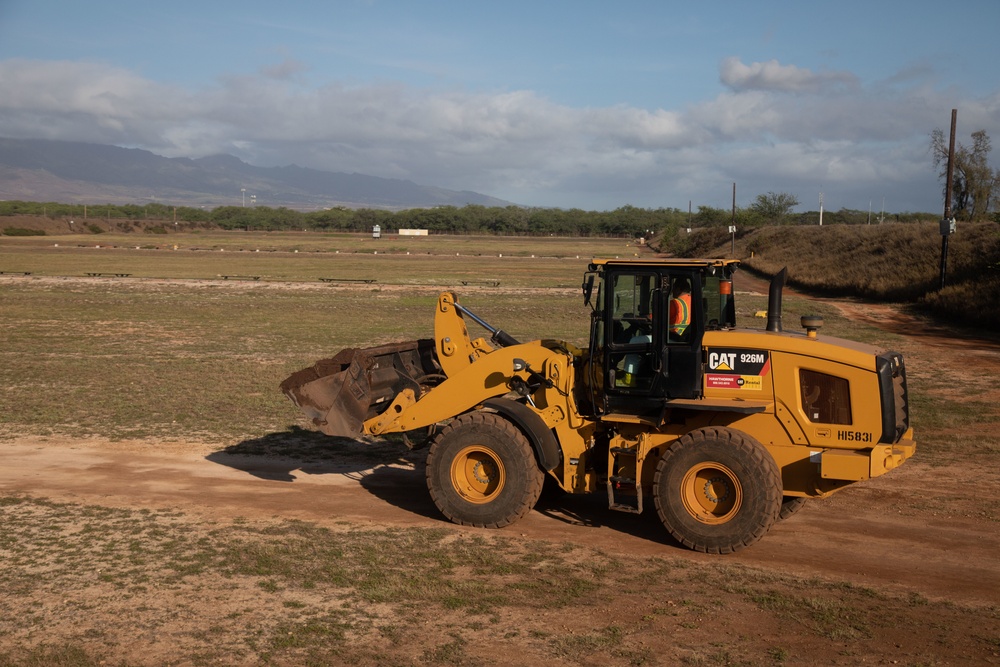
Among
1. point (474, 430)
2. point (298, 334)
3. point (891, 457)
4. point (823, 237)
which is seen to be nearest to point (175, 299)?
point (298, 334)

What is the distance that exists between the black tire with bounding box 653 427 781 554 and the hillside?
88.2ft

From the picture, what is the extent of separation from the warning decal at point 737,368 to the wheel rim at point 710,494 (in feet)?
2.72

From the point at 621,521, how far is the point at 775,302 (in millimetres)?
3010

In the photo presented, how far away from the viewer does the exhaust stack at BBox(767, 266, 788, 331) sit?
932 centimetres

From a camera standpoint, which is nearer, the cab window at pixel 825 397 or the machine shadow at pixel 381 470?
the cab window at pixel 825 397

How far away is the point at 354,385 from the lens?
10.9m

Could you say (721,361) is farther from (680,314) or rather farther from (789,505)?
(789,505)

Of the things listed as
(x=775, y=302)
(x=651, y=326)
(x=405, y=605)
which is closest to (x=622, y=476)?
(x=651, y=326)

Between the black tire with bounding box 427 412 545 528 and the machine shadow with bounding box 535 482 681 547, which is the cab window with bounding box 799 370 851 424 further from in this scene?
the black tire with bounding box 427 412 545 528

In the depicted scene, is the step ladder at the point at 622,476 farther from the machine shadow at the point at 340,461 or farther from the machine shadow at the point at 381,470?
the machine shadow at the point at 340,461

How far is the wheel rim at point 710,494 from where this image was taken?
30.2ft

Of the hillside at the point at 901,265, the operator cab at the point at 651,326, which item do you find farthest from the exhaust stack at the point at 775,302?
the hillside at the point at 901,265

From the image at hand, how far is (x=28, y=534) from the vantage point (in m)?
9.80

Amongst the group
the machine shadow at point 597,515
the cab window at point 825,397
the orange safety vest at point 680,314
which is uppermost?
the orange safety vest at point 680,314
